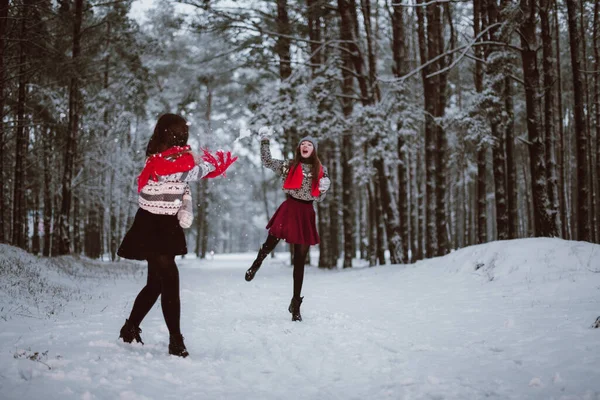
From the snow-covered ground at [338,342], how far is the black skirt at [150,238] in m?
0.81

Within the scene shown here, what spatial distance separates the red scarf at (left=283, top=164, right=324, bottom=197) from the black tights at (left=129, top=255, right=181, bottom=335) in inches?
89.2

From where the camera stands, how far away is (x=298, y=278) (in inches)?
207

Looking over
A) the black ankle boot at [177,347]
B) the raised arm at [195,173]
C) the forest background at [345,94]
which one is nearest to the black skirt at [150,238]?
the raised arm at [195,173]

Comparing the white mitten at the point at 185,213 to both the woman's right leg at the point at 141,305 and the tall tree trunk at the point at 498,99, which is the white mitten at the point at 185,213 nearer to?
the woman's right leg at the point at 141,305

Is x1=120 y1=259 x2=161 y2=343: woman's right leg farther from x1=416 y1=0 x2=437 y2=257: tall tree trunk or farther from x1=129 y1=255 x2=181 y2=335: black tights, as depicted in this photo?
x1=416 y1=0 x2=437 y2=257: tall tree trunk

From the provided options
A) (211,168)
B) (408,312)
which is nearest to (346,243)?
(408,312)

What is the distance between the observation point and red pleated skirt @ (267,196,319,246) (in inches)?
213

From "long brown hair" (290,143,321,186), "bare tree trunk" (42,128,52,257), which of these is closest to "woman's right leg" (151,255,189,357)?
"long brown hair" (290,143,321,186)

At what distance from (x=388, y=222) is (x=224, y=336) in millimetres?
9132

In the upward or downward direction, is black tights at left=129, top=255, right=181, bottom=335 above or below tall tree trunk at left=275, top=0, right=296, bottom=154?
below

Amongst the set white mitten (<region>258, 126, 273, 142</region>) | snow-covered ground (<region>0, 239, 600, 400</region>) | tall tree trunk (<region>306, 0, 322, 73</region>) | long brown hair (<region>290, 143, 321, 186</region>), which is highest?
tall tree trunk (<region>306, 0, 322, 73</region>)

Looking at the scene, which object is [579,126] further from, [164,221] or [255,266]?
[164,221]

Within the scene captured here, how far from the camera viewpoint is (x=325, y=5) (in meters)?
13.1

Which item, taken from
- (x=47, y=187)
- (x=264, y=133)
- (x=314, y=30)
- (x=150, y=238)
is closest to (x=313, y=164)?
(x=264, y=133)
